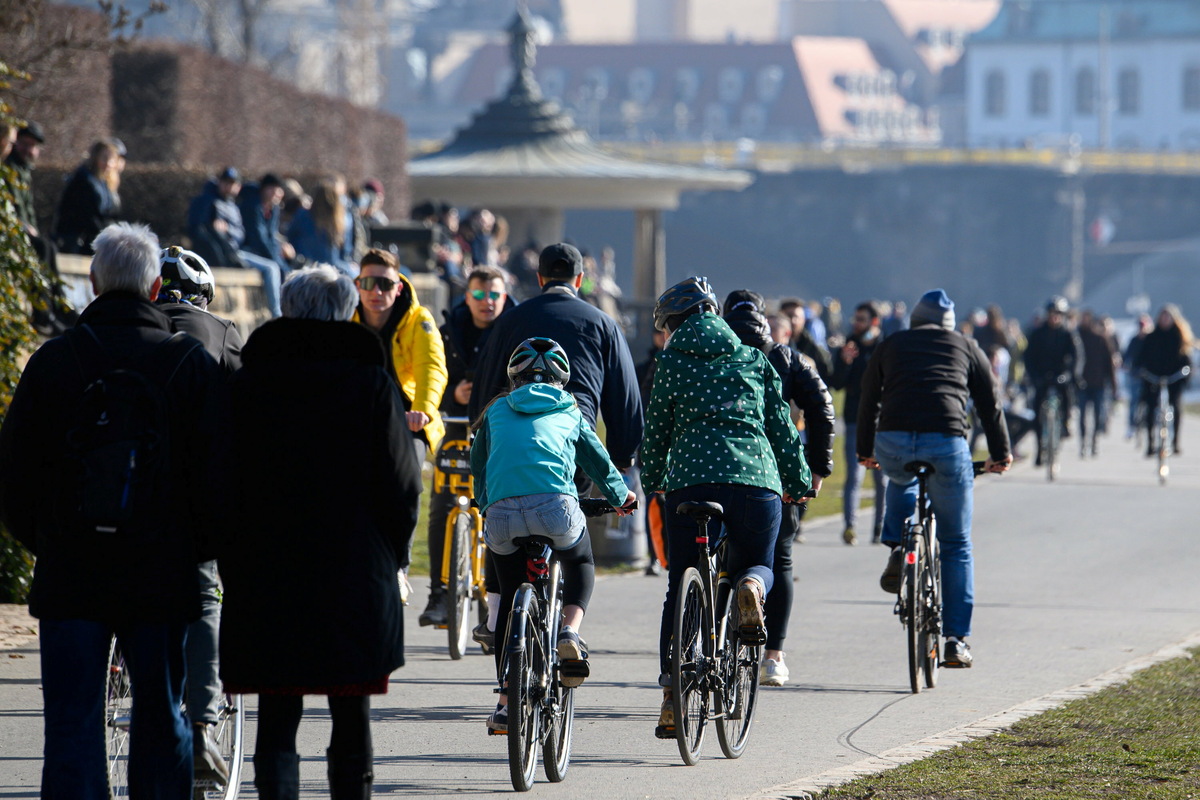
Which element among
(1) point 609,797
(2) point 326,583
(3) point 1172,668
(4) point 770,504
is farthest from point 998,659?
(2) point 326,583

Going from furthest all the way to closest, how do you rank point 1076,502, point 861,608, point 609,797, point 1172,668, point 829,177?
point 829,177 < point 1076,502 < point 861,608 < point 1172,668 < point 609,797

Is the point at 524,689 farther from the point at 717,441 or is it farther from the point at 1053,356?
the point at 1053,356

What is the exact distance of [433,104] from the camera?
387 ft

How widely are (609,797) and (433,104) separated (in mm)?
114453

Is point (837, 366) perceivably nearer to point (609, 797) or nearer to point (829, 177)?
point (609, 797)

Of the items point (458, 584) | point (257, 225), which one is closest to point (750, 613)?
point (458, 584)

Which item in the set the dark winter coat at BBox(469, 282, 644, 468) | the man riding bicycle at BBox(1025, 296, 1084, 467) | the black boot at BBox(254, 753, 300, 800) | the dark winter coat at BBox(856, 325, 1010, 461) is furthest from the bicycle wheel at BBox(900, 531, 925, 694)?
the man riding bicycle at BBox(1025, 296, 1084, 467)

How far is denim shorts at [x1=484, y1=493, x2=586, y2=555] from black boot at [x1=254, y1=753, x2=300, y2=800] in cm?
159

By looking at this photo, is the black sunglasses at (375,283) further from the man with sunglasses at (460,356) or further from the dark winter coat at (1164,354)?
the dark winter coat at (1164,354)

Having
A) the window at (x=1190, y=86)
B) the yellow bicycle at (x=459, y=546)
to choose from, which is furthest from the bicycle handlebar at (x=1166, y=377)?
the window at (x=1190, y=86)

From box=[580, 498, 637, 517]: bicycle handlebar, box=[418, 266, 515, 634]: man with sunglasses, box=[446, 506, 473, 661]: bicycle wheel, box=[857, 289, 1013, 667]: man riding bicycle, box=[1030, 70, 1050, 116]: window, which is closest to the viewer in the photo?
box=[580, 498, 637, 517]: bicycle handlebar

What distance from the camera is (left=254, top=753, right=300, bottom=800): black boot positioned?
4.52m

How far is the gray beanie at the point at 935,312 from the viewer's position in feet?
27.6

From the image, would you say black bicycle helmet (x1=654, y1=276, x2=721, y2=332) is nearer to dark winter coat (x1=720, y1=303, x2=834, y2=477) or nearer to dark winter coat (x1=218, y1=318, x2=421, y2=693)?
dark winter coat (x1=720, y1=303, x2=834, y2=477)
